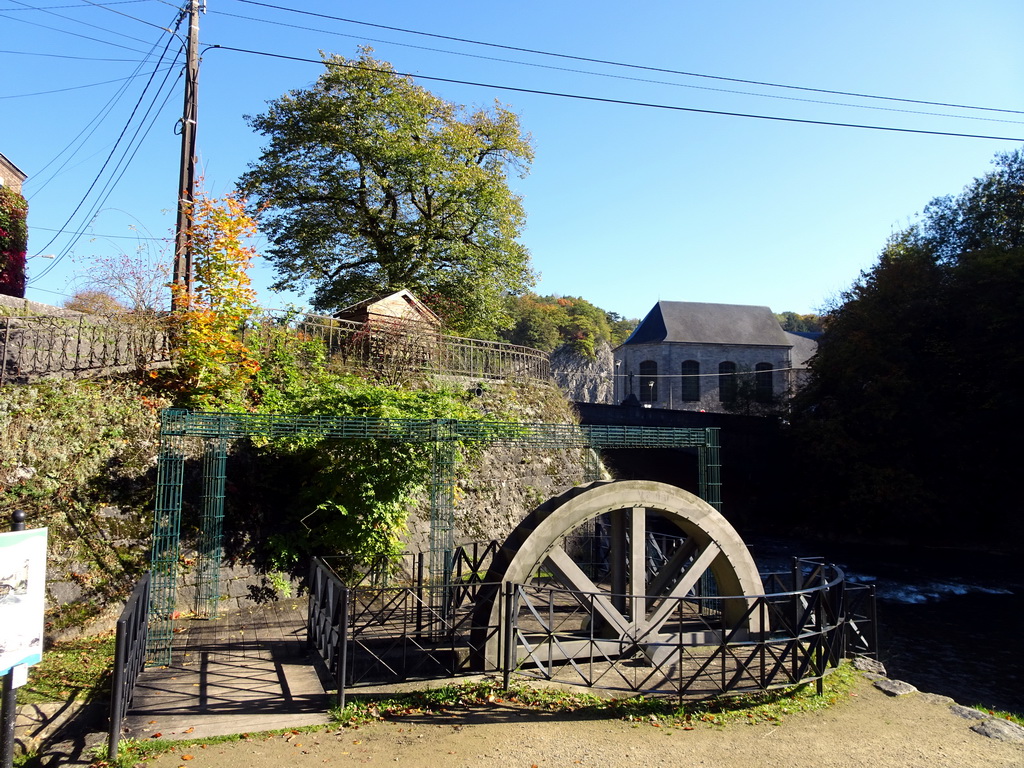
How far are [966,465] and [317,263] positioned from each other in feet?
85.0

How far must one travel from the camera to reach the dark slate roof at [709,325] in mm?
47938

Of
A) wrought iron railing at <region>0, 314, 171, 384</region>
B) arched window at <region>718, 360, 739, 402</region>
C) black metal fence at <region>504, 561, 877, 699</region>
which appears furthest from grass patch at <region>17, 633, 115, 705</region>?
arched window at <region>718, 360, 739, 402</region>

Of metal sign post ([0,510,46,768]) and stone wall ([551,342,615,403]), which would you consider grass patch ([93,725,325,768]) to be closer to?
metal sign post ([0,510,46,768])

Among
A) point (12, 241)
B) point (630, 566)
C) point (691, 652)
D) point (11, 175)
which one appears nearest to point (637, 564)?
point (630, 566)

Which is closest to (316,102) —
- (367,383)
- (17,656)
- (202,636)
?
(367,383)

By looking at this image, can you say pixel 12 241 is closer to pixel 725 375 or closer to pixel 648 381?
pixel 648 381

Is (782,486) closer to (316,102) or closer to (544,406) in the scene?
(544,406)

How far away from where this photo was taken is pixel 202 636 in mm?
9375

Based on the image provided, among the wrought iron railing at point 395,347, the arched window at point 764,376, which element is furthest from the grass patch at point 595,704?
the arched window at point 764,376

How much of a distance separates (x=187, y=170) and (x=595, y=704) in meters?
11.2

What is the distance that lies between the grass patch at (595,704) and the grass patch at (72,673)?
9.33 ft

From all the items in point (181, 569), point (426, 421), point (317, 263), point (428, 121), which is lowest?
point (181, 569)

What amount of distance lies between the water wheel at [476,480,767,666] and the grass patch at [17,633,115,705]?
437 cm

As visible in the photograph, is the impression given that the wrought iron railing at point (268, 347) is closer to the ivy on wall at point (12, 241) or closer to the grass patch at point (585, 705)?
the ivy on wall at point (12, 241)
